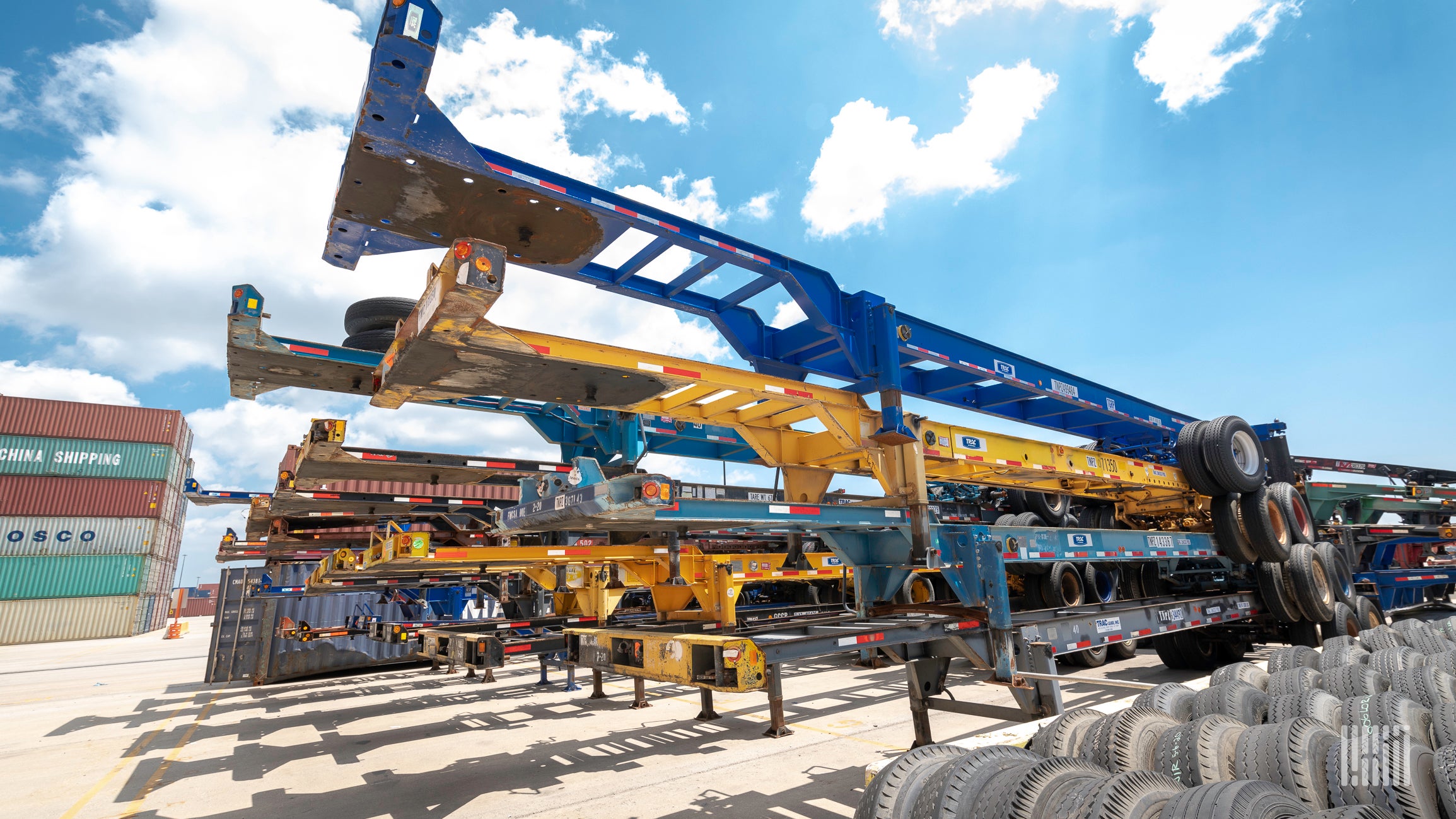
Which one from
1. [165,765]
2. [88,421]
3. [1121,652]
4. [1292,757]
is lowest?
[165,765]

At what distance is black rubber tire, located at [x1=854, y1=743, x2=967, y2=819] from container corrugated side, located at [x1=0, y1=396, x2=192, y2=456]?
43.5 metres

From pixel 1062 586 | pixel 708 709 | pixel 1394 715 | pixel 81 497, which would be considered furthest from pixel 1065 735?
pixel 81 497

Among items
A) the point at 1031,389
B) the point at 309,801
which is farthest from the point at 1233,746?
the point at 309,801

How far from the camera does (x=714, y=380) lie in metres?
4.54

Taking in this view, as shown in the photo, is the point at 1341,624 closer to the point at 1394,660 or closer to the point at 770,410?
the point at 1394,660

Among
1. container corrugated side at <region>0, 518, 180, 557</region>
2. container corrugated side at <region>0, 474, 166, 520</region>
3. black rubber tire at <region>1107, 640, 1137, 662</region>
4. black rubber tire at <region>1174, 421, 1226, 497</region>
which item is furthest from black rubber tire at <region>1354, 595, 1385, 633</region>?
container corrugated side at <region>0, 474, 166, 520</region>

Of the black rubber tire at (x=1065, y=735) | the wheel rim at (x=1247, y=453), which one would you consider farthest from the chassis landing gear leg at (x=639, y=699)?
the wheel rim at (x=1247, y=453)

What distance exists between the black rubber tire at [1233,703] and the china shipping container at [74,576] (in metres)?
42.3

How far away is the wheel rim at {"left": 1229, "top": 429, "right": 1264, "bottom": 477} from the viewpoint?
8.25 m

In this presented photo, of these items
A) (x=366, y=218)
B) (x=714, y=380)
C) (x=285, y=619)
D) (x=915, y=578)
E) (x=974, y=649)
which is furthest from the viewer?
(x=285, y=619)

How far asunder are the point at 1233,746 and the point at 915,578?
7799 millimetres

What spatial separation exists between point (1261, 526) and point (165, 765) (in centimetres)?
1126

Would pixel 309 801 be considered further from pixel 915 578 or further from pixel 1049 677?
pixel 915 578

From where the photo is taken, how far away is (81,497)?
33.0m
